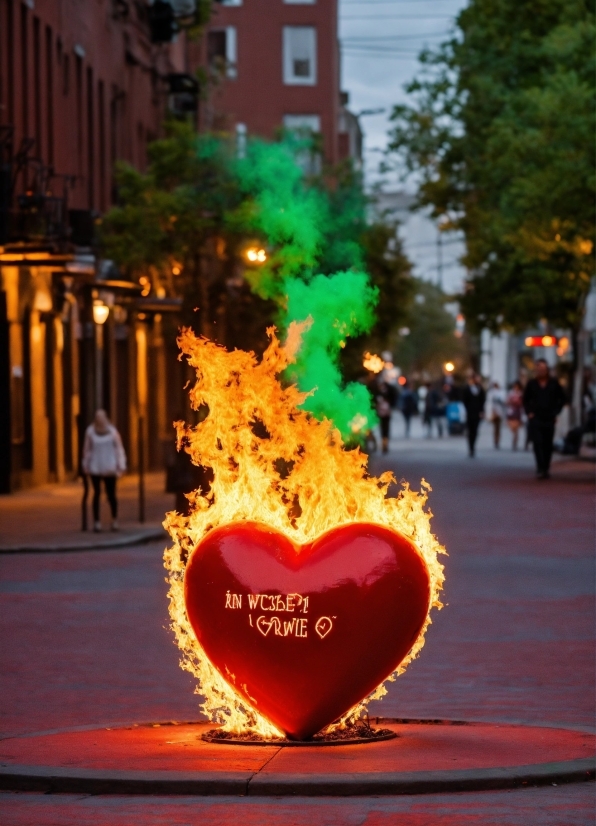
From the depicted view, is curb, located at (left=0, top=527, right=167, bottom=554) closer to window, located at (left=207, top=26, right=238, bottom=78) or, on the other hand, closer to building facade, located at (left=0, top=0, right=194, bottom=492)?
building facade, located at (left=0, top=0, right=194, bottom=492)

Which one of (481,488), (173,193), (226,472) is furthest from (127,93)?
(226,472)

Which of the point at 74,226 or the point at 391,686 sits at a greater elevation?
the point at 74,226

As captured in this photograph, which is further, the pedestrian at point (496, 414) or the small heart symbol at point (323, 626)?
the pedestrian at point (496, 414)

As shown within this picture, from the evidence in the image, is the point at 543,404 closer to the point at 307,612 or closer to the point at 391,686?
the point at 391,686

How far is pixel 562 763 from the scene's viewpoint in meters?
8.40

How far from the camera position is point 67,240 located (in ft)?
104

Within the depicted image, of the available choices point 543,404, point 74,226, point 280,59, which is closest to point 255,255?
point 74,226

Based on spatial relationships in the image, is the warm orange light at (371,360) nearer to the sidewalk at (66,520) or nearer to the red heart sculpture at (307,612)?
the red heart sculpture at (307,612)

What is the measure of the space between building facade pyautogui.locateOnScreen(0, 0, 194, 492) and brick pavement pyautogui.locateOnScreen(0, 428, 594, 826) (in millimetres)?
7446

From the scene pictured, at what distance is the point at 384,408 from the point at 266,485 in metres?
41.7

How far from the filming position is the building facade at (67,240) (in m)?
31.2

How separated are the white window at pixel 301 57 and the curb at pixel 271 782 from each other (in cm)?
7433

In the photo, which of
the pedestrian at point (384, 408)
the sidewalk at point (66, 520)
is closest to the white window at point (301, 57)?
the pedestrian at point (384, 408)

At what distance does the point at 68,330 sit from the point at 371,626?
97.1ft
